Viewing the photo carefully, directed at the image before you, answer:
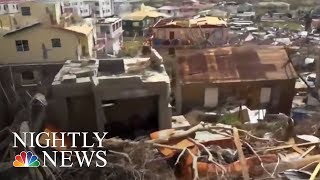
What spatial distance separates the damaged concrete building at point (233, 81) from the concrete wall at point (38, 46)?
8.42m

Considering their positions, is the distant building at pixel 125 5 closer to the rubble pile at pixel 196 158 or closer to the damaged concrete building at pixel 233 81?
the damaged concrete building at pixel 233 81

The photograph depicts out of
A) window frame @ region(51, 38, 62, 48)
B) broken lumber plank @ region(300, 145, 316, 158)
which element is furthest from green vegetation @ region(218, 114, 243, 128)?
window frame @ region(51, 38, 62, 48)

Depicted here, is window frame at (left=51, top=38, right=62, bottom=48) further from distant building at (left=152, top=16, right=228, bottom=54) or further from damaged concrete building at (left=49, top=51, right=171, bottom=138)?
damaged concrete building at (left=49, top=51, right=171, bottom=138)

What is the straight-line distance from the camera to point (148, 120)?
10.2m

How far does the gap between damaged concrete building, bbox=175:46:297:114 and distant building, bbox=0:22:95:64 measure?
27.6ft

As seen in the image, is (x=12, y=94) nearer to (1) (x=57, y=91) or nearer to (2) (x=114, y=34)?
(1) (x=57, y=91)

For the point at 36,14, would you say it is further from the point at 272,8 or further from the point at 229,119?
the point at 272,8

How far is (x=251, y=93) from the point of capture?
15609mm

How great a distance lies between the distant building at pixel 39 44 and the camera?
21234 millimetres

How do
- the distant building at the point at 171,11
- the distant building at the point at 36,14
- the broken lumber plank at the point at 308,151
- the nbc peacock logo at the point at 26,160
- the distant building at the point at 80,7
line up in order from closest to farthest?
the nbc peacock logo at the point at 26,160 < the broken lumber plank at the point at 308,151 < the distant building at the point at 36,14 < the distant building at the point at 80,7 < the distant building at the point at 171,11

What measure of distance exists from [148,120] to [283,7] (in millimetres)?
53059

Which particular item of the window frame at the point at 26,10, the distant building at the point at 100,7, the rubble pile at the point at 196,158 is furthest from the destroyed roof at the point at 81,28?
the distant building at the point at 100,7

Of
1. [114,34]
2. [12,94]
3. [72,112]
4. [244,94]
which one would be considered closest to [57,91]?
[72,112]

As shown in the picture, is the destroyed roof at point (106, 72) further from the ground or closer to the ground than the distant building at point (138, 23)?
further from the ground
